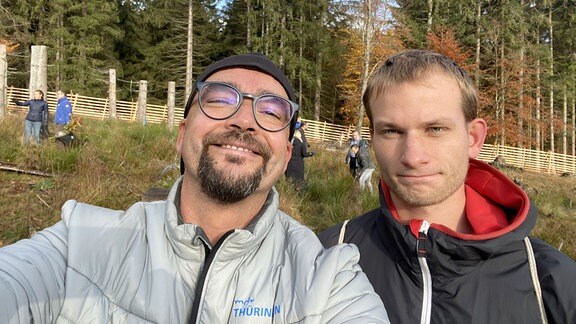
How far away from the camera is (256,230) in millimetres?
1745

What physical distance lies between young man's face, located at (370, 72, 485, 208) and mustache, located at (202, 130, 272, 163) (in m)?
0.58

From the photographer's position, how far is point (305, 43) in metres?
32.2

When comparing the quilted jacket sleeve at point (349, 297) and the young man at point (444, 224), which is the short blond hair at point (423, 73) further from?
the quilted jacket sleeve at point (349, 297)

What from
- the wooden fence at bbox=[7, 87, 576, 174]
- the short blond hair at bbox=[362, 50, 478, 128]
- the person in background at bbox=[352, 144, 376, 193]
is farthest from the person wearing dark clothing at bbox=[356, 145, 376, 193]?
the wooden fence at bbox=[7, 87, 576, 174]

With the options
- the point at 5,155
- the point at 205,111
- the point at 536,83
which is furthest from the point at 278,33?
the point at 205,111

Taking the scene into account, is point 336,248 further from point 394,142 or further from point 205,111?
point 205,111

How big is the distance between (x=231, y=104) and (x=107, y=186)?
4.68m

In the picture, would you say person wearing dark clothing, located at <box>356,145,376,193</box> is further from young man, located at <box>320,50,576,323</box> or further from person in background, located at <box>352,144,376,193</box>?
young man, located at <box>320,50,576,323</box>

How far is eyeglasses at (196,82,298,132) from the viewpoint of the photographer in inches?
79.6

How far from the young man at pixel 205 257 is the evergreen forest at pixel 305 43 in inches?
955

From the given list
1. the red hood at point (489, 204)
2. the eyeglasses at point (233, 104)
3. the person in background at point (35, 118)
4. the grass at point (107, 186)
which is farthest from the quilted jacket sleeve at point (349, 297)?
the person in background at point (35, 118)

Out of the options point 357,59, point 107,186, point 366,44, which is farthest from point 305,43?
point 107,186

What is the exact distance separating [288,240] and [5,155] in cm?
751

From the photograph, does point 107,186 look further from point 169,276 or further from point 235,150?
point 169,276
